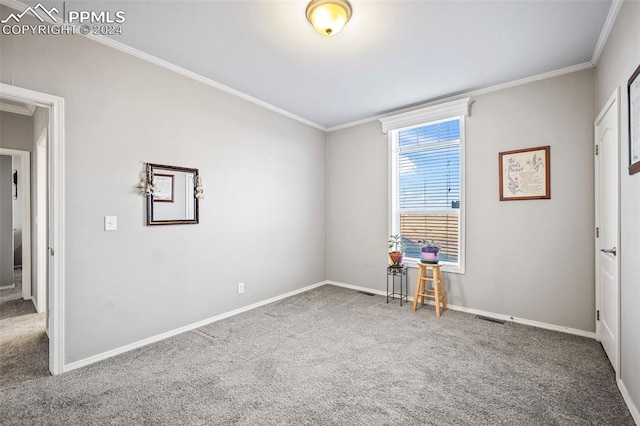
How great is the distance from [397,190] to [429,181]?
473 millimetres

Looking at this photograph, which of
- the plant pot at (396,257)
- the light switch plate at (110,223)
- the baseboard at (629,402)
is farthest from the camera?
the plant pot at (396,257)

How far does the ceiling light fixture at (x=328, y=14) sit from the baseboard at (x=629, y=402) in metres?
3.03

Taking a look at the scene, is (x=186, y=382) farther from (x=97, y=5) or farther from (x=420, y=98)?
(x=420, y=98)

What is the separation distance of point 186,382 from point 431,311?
9.06ft

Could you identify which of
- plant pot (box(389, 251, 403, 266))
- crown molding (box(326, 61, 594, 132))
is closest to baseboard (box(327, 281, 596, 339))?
plant pot (box(389, 251, 403, 266))

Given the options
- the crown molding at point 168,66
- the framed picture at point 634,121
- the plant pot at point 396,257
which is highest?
the crown molding at point 168,66

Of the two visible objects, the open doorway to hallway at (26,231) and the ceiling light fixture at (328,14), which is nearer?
the ceiling light fixture at (328,14)

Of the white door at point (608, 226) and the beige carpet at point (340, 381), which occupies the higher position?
the white door at point (608, 226)

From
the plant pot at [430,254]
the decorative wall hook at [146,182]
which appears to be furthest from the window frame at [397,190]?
the decorative wall hook at [146,182]

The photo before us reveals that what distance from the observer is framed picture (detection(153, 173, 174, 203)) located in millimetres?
2779

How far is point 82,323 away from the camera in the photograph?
2.34 metres

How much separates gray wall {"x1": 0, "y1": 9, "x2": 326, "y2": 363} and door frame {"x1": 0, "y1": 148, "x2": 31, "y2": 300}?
2407 mm

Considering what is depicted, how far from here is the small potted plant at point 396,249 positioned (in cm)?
390

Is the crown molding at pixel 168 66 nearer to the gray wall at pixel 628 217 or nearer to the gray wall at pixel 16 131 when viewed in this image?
the gray wall at pixel 16 131
